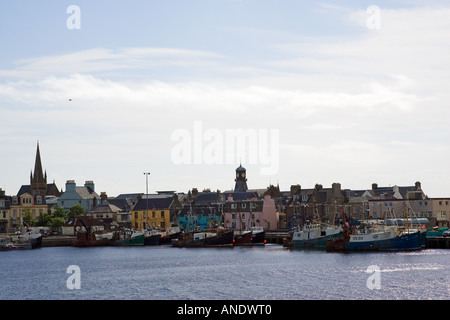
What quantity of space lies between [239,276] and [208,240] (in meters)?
66.9

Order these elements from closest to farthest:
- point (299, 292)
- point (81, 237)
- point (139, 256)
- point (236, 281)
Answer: point (299, 292)
point (236, 281)
point (139, 256)
point (81, 237)

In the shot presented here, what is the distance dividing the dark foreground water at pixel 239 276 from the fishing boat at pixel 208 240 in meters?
23.8

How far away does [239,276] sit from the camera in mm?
87375

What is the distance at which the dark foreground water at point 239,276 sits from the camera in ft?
236

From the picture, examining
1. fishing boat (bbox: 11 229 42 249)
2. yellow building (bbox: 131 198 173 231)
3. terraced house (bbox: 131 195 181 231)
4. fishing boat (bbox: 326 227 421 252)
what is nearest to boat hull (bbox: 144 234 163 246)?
fishing boat (bbox: 11 229 42 249)

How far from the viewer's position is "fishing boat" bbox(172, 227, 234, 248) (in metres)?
152

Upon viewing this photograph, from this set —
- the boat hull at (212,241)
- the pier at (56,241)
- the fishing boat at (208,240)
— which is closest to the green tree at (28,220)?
the pier at (56,241)

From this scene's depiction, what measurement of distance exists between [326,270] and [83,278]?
92.6 ft

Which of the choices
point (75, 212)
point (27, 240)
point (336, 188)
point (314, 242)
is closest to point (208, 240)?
point (314, 242)

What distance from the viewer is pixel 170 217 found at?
196875 millimetres

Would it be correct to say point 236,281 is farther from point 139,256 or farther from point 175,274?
point 139,256

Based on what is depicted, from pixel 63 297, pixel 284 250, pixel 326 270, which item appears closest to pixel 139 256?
pixel 284 250

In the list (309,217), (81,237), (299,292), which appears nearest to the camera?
(299,292)

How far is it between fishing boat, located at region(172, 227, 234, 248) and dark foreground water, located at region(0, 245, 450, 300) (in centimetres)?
2377
